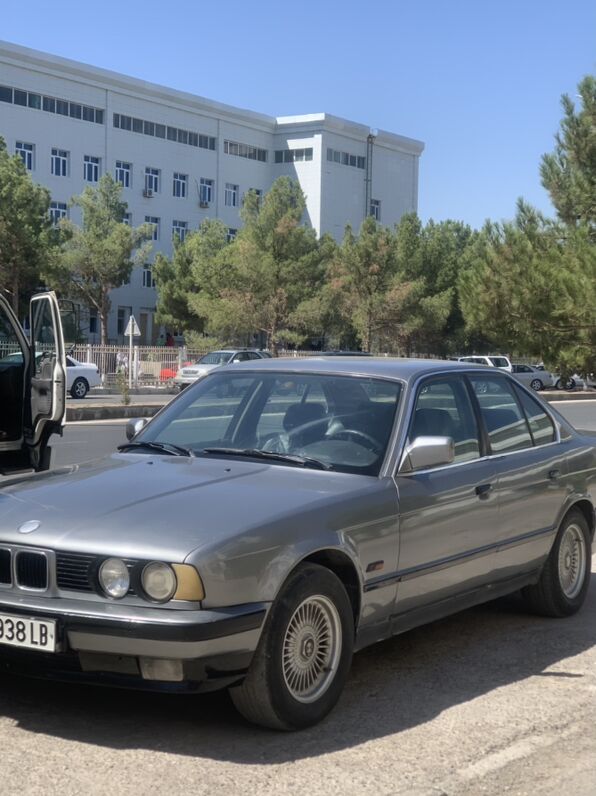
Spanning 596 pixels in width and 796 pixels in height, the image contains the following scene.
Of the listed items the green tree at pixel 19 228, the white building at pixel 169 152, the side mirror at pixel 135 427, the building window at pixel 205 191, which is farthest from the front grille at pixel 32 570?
the building window at pixel 205 191

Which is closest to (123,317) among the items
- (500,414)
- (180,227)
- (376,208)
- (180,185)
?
(180,227)

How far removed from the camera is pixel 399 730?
4617 mm

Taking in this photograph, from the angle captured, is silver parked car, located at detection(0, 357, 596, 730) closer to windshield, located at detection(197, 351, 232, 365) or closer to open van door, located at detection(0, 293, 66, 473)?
open van door, located at detection(0, 293, 66, 473)

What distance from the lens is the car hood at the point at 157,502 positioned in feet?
14.0

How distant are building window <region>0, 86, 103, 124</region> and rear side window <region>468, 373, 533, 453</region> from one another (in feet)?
199

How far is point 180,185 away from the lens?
7350cm

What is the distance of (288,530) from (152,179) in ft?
228

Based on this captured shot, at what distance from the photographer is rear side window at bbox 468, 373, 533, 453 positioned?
6.24 metres

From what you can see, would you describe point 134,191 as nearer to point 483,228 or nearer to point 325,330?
point 325,330

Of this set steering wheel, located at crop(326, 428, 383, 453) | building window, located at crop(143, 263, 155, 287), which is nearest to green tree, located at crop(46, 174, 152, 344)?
building window, located at crop(143, 263, 155, 287)

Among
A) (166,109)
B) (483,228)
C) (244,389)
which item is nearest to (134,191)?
(166,109)

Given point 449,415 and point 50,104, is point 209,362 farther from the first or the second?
point 449,415

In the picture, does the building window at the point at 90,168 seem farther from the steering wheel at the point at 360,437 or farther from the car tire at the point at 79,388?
the steering wheel at the point at 360,437

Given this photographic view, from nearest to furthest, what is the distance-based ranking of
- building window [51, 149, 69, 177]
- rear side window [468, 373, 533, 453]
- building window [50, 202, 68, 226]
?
rear side window [468, 373, 533, 453]
building window [50, 202, 68, 226]
building window [51, 149, 69, 177]
